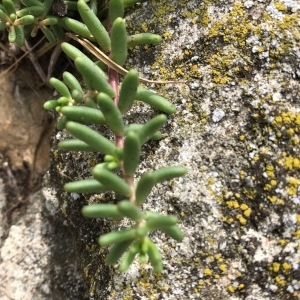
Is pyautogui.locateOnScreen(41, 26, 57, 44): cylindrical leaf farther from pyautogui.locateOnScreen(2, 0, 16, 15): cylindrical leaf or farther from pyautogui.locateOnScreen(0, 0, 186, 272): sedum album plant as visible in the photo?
pyautogui.locateOnScreen(2, 0, 16, 15): cylindrical leaf

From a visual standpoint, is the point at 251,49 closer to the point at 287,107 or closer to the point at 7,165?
the point at 287,107

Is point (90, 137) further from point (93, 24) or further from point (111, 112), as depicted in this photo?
point (93, 24)

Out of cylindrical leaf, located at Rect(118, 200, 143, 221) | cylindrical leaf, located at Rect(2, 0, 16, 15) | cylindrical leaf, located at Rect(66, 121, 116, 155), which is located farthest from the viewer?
cylindrical leaf, located at Rect(2, 0, 16, 15)

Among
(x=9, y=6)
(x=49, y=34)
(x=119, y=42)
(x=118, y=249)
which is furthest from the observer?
(x=49, y=34)

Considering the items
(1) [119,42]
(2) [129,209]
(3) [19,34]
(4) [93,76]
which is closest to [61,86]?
(4) [93,76]

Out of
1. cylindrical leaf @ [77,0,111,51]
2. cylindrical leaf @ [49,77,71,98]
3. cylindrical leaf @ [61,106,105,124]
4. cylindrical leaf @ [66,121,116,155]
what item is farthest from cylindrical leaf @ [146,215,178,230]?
cylindrical leaf @ [77,0,111,51]

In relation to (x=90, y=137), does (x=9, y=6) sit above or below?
above

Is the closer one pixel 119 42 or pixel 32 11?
pixel 119 42
